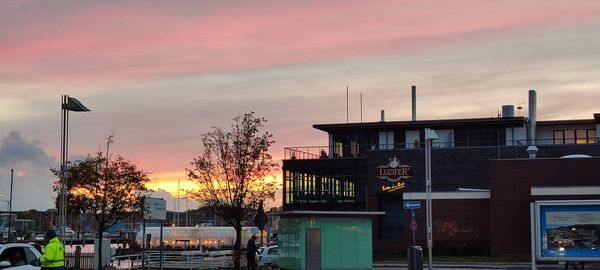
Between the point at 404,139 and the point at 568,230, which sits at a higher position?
the point at 404,139

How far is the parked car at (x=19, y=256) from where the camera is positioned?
19.6 m

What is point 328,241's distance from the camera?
3152 centimetres

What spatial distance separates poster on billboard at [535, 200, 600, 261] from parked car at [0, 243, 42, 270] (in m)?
18.3

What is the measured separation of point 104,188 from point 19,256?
1641 centimetres

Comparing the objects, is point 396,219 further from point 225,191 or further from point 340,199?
point 225,191

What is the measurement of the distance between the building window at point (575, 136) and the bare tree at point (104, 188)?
145 feet

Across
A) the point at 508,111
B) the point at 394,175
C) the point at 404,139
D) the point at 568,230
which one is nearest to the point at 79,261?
the point at 568,230

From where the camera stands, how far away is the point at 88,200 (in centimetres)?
3659

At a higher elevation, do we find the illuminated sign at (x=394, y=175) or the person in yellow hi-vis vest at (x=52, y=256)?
the illuminated sign at (x=394, y=175)

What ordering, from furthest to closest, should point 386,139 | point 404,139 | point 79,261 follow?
point 386,139 < point 404,139 < point 79,261

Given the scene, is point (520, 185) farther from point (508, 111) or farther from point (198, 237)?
point (198, 237)

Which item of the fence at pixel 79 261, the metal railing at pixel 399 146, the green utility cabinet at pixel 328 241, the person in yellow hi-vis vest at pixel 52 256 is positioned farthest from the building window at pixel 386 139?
the person in yellow hi-vis vest at pixel 52 256

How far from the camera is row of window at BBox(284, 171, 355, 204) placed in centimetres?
6756

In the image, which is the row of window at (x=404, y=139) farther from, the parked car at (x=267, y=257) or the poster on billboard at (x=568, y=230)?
the poster on billboard at (x=568, y=230)
